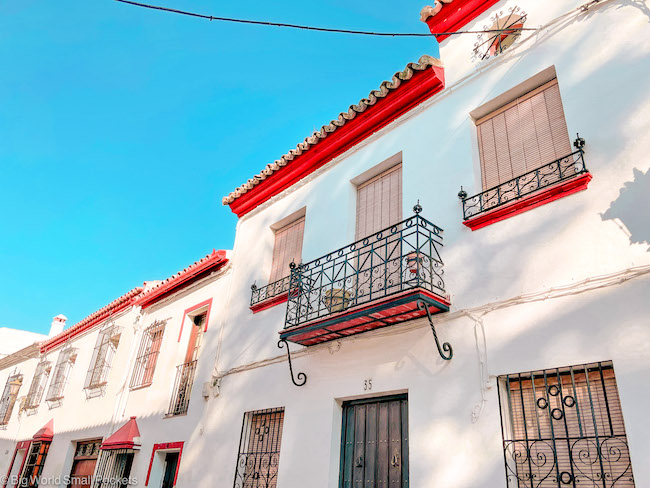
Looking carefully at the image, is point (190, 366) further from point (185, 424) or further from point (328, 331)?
point (328, 331)

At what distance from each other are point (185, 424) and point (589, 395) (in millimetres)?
6525

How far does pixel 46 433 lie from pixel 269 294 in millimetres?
8989

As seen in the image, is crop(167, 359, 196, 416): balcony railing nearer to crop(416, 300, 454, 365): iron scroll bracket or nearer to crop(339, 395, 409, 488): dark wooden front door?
crop(339, 395, 409, 488): dark wooden front door

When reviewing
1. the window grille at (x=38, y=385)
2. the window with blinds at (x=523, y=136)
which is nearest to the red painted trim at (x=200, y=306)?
the window with blinds at (x=523, y=136)

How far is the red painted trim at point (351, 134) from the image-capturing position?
6.68 m

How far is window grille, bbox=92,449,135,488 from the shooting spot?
9438mm

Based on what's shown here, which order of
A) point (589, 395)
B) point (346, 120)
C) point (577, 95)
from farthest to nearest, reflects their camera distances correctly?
1. point (346, 120)
2. point (577, 95)
3. point (589, 395)

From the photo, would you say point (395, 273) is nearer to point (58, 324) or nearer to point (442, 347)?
point (442, 347)

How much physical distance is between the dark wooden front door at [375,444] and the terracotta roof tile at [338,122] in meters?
4.20

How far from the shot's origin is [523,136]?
17.9 ft

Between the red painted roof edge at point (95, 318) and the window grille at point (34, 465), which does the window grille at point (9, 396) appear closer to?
the red painted roof edge at point (95, 318)

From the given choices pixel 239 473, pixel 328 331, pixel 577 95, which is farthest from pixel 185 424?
pixel 577 95

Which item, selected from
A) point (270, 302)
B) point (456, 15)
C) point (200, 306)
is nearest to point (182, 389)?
point (200, 306)

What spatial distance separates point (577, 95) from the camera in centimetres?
495
